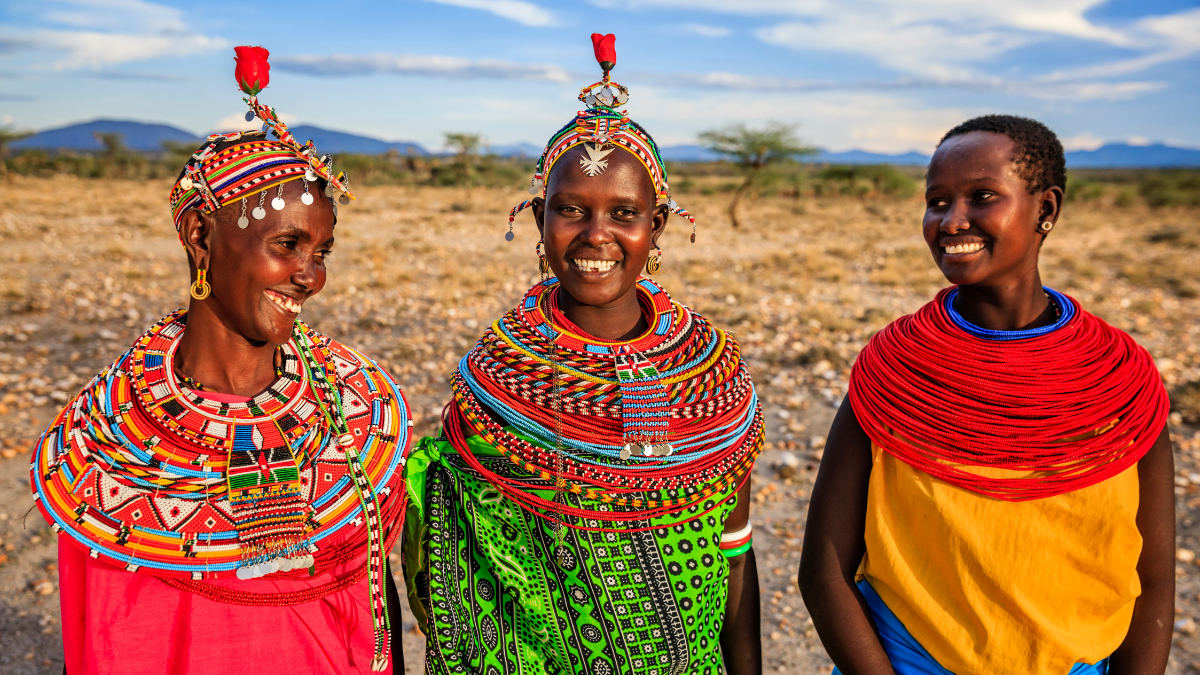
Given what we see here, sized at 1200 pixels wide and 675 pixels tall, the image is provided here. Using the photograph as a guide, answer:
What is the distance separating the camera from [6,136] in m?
31.0

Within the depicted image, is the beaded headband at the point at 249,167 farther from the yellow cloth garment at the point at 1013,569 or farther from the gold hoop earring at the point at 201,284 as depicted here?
the yellow cloth garment at the point at 1013,569

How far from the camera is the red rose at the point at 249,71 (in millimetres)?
1733

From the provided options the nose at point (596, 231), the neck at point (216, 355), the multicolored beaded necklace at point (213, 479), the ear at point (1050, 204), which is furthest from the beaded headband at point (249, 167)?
the ear at point (1050, 204)

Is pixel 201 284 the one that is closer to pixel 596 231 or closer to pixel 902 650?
pixel 596 231

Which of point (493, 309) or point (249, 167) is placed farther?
point (493, 309)

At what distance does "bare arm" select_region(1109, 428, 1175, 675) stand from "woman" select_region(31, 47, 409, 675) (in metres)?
1.82

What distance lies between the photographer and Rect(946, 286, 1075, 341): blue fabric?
1.73 meters

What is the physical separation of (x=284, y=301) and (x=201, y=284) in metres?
0.18

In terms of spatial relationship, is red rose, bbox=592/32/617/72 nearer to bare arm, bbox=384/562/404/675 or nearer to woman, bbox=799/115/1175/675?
woman, bbox=799/115/1175/675

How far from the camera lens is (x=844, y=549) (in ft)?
6.02

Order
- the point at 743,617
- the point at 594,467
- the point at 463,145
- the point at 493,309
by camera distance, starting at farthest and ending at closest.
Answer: the point at 463,145, the point at 493,309, the point at 743,617, the point at 594,467

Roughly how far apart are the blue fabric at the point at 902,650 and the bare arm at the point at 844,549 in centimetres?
4

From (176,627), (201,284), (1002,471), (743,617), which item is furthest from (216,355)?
(1002,471)

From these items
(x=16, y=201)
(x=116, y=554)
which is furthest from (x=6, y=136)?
(x=116, y=554)
